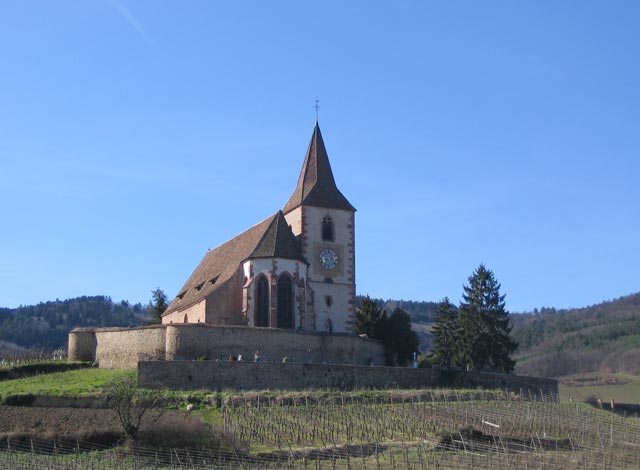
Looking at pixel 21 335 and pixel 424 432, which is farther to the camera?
pixel 21 335

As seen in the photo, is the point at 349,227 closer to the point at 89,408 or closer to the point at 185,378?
the point at 185,378

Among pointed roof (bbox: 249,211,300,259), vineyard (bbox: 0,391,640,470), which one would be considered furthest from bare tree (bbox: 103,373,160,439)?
pointed roof (bbox: 249,211,300,259)

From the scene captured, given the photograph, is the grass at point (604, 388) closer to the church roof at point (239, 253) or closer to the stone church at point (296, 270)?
the stone church at point (296, 270)

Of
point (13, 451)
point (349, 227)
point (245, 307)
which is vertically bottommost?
point (13, 451)

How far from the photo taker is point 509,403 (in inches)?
1997

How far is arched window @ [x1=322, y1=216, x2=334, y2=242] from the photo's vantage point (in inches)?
2539

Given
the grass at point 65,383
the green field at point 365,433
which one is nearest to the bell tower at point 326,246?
the green field at point 365,433

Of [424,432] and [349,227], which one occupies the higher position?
[349,227]

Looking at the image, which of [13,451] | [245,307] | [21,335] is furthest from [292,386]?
[21,335]

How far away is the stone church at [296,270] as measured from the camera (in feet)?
197

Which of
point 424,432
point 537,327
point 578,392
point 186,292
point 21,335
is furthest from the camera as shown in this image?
point 537,327

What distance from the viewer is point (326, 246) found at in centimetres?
6412

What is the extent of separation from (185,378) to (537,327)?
153 metres

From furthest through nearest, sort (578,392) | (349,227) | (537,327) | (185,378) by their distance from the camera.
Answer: (537,327) → (578,392) → (349,227) → (185,378)
